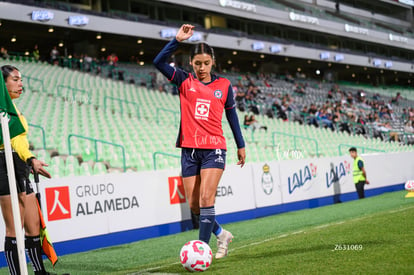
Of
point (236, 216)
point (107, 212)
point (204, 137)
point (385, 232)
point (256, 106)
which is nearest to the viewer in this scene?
point (204, 137)

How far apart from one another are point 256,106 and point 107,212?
18.5m

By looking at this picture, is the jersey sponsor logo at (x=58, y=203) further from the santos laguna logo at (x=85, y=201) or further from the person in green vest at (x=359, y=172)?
the person in green vest at (x=359, y=172)

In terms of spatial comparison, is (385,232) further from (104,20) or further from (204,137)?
(104,20)

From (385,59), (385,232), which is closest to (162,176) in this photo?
(385,232)

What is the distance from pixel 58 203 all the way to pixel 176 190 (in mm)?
3043

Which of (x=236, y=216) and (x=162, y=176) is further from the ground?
(x=162, y=176)

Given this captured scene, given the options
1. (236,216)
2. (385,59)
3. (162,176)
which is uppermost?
(385,59)

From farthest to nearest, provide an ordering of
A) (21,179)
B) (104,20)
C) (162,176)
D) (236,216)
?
1. (104,20)
2. (236,216)
3. (162,176)
4. (21,179)

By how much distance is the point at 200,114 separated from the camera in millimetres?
5398

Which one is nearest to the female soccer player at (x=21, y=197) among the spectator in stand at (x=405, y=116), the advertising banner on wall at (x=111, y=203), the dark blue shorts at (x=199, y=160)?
the dark blue shorts at (x=199, y=160)

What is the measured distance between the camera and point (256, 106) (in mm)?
27938

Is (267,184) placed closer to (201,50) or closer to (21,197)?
(201,50)

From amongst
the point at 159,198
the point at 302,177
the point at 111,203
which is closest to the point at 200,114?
the point at 111,203

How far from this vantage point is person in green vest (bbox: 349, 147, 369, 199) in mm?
15825
